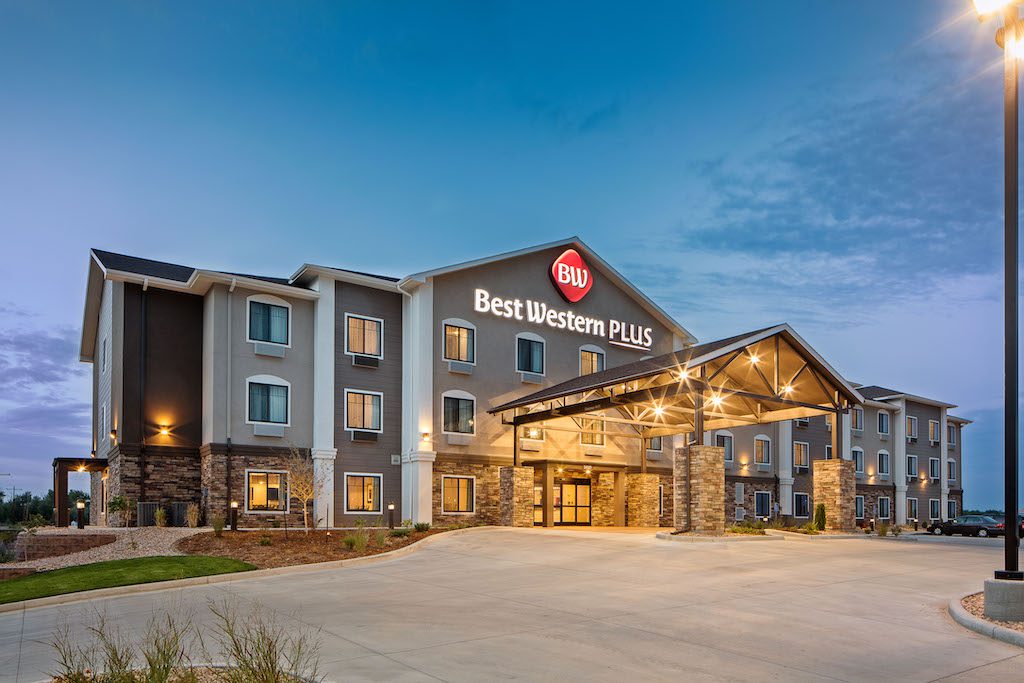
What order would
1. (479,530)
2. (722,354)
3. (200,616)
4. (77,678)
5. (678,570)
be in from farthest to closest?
1. (479,530)
2. (722,354)
3. (678,570)
4. (200,616)
5. (77,678)

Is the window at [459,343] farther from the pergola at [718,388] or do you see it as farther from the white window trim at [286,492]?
the white window trim at [286,492]

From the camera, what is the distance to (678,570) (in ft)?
56.5

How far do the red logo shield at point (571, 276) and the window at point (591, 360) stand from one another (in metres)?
2.41

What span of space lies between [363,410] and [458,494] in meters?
5.07

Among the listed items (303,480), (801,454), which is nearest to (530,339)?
(303,480)

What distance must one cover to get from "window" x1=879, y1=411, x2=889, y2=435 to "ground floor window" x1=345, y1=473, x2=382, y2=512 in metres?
36.4

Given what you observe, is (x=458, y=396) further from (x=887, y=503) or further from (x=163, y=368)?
(x=887, y=503)

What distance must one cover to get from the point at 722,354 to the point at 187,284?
Result: 18533 millimetres

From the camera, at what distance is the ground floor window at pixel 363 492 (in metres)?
30.4

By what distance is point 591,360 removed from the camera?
124ft

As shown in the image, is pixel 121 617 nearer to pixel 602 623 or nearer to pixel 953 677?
pixel 602 623

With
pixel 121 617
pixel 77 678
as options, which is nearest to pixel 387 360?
pixel 121 617

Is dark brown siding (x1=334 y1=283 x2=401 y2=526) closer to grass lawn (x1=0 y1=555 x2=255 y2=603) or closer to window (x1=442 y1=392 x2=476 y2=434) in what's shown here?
window (x1=442 y1=392 x2=476 y2=434)

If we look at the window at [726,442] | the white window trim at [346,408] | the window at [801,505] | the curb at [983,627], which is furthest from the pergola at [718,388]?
the window at [801,505]
